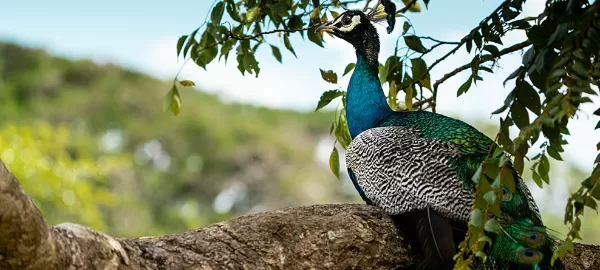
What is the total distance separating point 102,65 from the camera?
56.9ft

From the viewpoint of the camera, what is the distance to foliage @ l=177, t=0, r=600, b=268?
6.92ft

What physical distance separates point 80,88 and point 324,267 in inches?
582

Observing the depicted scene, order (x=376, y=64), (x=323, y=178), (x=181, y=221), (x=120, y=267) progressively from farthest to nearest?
1. (x=323, y=178)
2. (x=181, y=221)
3. (x=376, y=64)
4. (x=120, y=267)

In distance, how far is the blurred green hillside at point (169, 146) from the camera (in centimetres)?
1541

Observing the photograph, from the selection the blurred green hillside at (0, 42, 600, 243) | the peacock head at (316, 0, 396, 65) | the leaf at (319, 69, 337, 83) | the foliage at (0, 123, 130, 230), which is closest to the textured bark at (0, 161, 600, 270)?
the leaf at (319, 69, 337, 83)

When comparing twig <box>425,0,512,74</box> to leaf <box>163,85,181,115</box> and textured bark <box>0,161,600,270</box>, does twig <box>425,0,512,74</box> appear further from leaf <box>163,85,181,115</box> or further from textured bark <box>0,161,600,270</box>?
leaf <box>163,85,181,115</box>

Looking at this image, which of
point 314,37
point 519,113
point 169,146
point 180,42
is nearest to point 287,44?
point 314,37

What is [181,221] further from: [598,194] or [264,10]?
[598,194]

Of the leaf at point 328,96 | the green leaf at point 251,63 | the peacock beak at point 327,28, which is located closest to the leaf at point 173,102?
the green leaf at point 251,63

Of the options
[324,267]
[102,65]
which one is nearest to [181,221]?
[102,65]

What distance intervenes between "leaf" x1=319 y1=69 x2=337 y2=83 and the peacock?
27 cm

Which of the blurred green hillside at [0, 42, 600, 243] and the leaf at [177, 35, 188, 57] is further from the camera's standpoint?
the blurred green hillside at [0, 42, 600, 243]

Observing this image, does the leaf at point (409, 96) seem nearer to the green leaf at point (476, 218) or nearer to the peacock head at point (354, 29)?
the peacock head at point (354, 29)

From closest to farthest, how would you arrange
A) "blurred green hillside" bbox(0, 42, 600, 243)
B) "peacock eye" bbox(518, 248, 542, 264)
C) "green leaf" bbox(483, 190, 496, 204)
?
"green leaf" bbox(483, 190, 496, 204)
"peacock eye" bbox(518, 248, 542, 264)
"blurred green hillside" bbox(0, 42, 600, 243)
